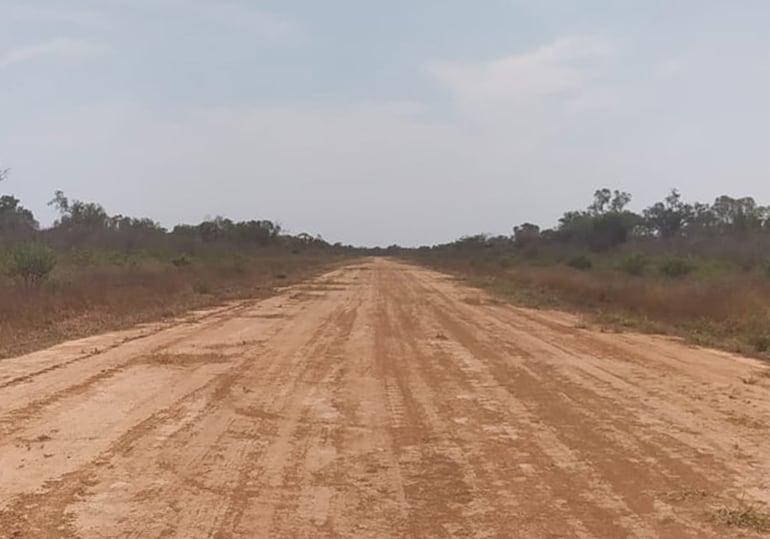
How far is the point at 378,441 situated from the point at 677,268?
35082 millimetres

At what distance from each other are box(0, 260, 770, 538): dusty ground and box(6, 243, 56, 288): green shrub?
11488 mm

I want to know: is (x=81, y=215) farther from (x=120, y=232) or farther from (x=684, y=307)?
(x=684, y=307)

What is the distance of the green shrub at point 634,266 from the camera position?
43656mm

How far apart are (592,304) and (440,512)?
2419cm

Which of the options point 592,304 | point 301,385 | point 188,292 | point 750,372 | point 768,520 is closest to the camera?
point 768,520

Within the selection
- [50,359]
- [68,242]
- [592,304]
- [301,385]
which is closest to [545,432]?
[301,385]

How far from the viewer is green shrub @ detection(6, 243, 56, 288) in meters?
25.5

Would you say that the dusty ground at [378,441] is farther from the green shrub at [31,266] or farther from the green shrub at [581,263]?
the green shrub at [581,263]

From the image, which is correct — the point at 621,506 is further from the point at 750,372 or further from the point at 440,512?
the point at 750,372

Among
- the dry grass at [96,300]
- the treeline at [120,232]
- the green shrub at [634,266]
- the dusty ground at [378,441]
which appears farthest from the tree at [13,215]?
the dusty ground at [378,441]

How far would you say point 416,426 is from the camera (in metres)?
8.62

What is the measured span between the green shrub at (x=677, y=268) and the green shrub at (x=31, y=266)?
26944 millimetres

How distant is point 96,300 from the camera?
79.4 feet

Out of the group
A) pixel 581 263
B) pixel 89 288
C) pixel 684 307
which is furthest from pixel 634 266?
pixel 89 288
